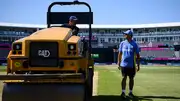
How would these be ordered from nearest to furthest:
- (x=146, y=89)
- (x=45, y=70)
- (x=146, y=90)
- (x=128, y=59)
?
(x=45, y=70), (x=128, y=59), (x=146, y=90), (x=146, y=89)

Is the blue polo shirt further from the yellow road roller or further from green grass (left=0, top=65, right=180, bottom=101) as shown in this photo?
the yellow road roller

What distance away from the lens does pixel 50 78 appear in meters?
7.08

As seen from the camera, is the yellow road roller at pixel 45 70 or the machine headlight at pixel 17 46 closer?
the yellow road roller at pixel 45 70

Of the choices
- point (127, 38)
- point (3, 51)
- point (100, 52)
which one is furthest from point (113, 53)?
point (127, 38)

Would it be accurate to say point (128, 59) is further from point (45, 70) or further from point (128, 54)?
point (45, 70)

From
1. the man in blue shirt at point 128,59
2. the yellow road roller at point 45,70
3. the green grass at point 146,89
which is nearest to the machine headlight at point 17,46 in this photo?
the yellow road roller at point 45,70

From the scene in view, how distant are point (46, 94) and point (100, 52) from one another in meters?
92.0

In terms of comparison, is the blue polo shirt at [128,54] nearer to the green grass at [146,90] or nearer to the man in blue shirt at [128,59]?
the man in blue shirt at [128,59]

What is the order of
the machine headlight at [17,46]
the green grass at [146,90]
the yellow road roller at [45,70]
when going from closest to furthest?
1. the yellow road roller at [45,70]
2. the machine headlight at [17,46]
3. the green grass at [146,90]

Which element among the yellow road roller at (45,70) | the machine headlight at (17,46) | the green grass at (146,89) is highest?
the machine headlight at (17,46)

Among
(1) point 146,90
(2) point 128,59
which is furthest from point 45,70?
(1) point 146,90

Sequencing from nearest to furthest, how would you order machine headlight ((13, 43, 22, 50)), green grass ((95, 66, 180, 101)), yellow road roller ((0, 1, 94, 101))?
A: 1. yellow road roller ((0, 1, 94, 101))
2. machine headlight ((13, 43, 22, 50))
3. green grass ((95, 66, 180, 101))

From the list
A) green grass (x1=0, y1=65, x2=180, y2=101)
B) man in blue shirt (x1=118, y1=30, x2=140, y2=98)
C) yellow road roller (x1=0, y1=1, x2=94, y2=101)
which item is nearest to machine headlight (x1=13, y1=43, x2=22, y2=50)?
yellow road roller (x1=0, y1=1, x2=94, y2=101)

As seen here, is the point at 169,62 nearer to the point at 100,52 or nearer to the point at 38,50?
the point at 100,52
